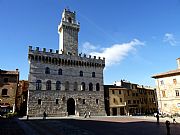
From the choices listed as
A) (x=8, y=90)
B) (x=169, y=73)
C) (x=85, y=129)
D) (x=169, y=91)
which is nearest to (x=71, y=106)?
(x=8, y=90)

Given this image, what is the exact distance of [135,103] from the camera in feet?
170

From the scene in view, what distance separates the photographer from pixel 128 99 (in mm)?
50062

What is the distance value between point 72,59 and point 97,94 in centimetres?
1046

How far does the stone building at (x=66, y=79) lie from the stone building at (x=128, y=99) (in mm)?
3192

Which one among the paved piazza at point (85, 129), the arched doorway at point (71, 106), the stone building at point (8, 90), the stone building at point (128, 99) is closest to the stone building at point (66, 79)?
the arched doorway at point (71, 106)

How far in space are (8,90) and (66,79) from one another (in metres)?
13.2

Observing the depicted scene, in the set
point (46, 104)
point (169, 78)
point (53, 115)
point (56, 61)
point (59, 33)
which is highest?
point (59, 33)

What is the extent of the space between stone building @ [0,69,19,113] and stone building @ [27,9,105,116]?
20.7 feet

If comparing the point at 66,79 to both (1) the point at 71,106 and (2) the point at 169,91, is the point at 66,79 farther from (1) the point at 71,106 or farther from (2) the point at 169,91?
(2) the point at 169,91

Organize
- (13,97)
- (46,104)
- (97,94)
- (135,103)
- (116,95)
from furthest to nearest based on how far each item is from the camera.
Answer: (135,103) < (116,95) < (97,94) < (13,97) < (46,104)

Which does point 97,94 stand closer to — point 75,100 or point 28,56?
point 75,100

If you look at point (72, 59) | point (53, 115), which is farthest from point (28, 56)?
point (53, 115)

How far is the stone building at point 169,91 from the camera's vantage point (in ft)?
123

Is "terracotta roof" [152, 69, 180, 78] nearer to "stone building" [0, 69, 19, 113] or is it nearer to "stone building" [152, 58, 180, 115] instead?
"stone building" [152, 58, 180, 115]
